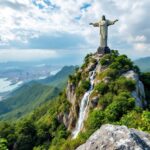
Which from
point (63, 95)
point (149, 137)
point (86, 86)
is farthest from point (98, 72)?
point (149, 137)

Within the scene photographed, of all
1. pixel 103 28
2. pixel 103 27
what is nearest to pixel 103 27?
pixel 103 27

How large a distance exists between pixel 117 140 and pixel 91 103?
39.4m

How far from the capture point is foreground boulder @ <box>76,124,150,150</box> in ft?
28.0

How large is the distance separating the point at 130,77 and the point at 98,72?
8.64 meters

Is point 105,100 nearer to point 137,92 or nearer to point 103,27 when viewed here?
point 137,92

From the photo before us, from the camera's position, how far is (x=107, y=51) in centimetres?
6172

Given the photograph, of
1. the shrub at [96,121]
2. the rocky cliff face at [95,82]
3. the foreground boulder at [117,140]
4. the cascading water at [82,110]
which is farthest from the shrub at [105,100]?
the foreground boulder at [117,140]

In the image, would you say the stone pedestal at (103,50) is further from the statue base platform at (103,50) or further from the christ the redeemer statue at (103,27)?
the christ the redeemer statue at (103,27)

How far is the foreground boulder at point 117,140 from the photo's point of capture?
28.0 ft

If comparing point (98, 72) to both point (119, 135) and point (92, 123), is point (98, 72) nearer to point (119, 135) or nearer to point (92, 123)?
point (92, 123)

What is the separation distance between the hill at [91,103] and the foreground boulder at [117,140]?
21.9 metres

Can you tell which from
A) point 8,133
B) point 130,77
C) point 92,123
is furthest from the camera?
point 8,133

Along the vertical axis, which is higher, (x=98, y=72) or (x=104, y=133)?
(x=104, y=133)

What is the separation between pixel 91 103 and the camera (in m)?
48.1
